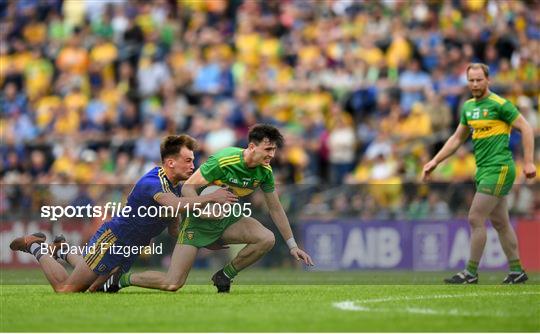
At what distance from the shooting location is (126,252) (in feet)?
43.9

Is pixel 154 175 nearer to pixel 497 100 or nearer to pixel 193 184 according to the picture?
pixel 193 184

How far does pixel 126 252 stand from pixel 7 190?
8505 mm

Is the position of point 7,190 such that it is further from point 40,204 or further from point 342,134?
point 342,134

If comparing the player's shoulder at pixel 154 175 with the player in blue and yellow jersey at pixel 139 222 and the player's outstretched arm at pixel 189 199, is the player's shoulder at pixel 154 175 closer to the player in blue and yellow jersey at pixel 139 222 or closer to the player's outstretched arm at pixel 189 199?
the player in blue and yellow jersey at pixel 139 222

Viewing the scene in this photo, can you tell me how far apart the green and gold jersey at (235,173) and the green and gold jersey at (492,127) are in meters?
2.98

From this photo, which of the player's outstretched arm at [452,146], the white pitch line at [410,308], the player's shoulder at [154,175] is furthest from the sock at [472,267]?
the player's shoulder at [154,175]

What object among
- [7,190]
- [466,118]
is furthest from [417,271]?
[7,190]

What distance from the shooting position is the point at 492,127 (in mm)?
15094

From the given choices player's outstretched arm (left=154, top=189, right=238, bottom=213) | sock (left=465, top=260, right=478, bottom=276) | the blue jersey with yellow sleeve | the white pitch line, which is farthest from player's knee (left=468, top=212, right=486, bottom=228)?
the blue jersey with yellow sleeve

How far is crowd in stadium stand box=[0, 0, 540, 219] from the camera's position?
22.7 metres

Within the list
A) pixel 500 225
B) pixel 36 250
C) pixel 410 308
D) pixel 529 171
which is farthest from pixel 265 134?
pixel 500 225

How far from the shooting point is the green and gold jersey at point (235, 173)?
43.1ft

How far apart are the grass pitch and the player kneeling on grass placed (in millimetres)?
207

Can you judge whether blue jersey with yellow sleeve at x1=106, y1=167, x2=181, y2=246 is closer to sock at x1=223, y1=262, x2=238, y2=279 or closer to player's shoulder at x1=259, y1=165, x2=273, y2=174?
sock at x1=223, y1=262, x2=238, y2=279
